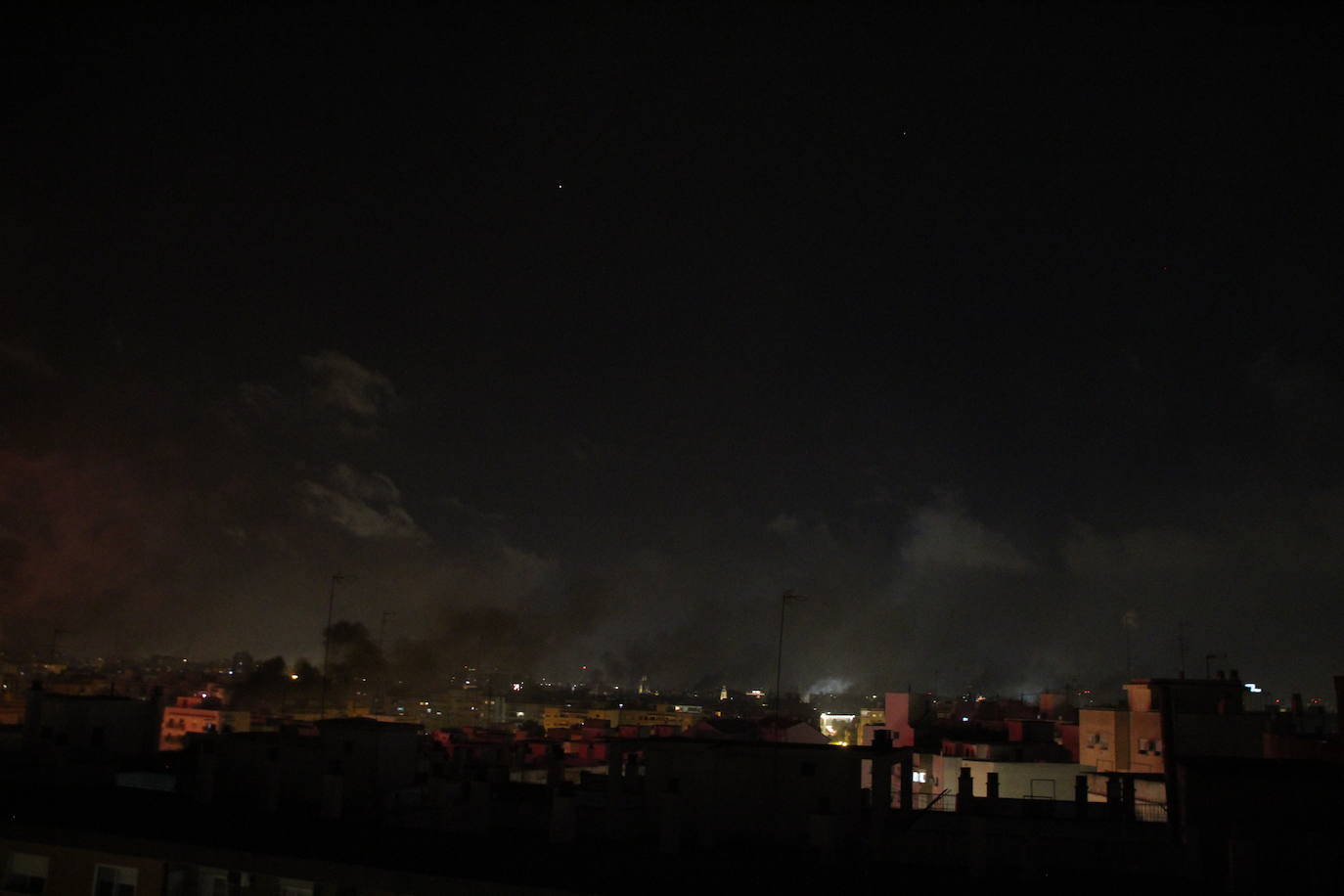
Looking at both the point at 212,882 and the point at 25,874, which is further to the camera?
the point at 25,874

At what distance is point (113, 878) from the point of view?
14.4m

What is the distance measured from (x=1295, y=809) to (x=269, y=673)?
213 ft

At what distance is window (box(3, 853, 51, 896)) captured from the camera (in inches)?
576

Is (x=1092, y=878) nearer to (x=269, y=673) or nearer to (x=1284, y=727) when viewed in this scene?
(x=1284, y=727)

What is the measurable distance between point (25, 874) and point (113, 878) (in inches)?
55.9

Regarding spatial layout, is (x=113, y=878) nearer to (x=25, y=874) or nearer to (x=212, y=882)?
(x=212, y=882)

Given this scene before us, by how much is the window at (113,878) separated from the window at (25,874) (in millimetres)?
765

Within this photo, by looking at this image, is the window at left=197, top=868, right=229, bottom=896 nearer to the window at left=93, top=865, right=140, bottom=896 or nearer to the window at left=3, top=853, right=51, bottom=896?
the window at left=93, top=865, right=140, bottom=896

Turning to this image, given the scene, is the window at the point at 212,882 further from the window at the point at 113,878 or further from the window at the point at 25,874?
the window at the point at 25,874

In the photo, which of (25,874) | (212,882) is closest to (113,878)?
(212,882)

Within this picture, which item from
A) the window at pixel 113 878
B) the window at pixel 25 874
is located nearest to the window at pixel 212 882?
the window at pixel 113 878

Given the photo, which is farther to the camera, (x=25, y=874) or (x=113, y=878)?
(x=25, y=874)

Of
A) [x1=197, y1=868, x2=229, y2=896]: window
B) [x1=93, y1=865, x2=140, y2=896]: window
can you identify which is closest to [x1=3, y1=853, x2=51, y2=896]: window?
[x1=93, y1=865, x2=140, y2=896]: window

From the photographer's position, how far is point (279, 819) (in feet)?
54.4
